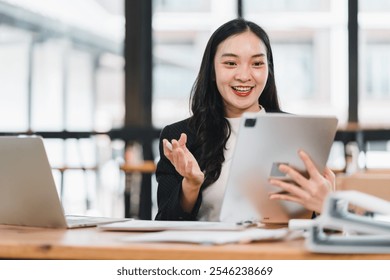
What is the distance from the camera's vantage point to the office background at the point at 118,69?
597 cm

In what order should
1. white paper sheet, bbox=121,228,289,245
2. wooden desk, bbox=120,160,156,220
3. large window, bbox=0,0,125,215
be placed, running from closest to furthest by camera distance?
white paper sheet, bbox=121,228,289,245, wooden desk, bbox=120,160,156,220, large window, bbox=0,0,125,215

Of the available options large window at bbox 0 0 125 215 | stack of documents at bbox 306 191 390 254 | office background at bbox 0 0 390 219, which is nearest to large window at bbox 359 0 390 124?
office background at bbox 0 0 390 219

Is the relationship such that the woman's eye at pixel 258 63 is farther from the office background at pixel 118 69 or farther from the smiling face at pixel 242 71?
the office background at pixel 118 69

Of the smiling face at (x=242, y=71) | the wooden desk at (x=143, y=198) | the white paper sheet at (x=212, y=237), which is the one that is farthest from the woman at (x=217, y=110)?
the wooden desk at (x=143, y=198)

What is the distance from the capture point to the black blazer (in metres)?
2.21

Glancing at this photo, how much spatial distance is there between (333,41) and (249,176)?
4418mm

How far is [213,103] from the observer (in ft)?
8.24

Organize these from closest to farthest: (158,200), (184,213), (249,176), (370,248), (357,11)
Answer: (370,248) < (249,176) < (184,213) < (158,200) < (357,11)

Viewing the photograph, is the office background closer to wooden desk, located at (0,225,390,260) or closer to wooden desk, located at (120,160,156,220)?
wooden desk, located at (120,160,156,220)
